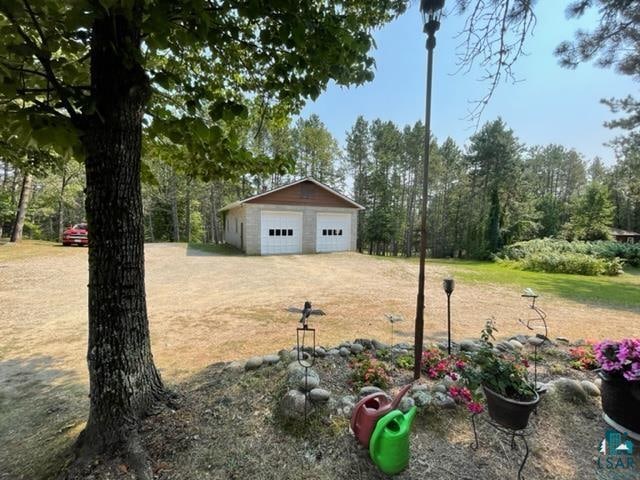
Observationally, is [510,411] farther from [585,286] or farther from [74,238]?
[74,238]

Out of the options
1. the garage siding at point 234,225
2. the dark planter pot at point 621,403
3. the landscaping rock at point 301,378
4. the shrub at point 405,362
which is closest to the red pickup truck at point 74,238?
the garage siding at point 234,225

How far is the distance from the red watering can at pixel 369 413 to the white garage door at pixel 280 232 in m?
13.1

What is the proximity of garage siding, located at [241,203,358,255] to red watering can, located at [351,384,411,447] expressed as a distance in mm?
13077

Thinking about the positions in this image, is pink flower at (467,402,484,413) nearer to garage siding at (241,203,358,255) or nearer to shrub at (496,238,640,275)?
shrub at (496,238,640,275)

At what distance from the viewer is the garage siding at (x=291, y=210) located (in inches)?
568

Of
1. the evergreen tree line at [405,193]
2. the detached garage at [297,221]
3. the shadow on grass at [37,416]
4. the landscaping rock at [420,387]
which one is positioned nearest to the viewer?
the shadow on grass at [37,416]

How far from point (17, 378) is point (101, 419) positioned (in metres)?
2.24

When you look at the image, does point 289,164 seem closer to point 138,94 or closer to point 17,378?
point 138,94

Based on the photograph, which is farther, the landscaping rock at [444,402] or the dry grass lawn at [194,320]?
the dry grass lawn at [194,320]

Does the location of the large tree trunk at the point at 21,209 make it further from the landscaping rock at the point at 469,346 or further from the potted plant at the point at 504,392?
the potted plant at the point at 504,392

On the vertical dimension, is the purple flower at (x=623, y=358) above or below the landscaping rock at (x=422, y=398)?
above

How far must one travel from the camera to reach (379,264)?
12.7 meters

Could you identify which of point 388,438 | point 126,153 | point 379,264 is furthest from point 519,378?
point 379,264

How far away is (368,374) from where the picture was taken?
8.48 ft
